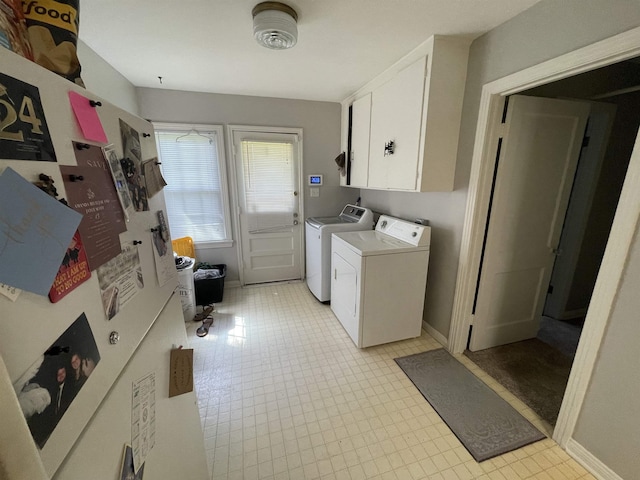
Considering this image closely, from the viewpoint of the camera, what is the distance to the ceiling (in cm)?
146

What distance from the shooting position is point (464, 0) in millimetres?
1393

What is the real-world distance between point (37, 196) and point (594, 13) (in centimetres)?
216

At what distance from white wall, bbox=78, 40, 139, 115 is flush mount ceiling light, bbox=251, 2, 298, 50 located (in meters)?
1.08

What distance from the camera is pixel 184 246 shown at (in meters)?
3.17

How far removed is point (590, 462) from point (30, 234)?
2372mm

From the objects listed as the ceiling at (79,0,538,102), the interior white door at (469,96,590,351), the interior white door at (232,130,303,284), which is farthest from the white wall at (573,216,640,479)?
the interior white door at (232,130,303,284)

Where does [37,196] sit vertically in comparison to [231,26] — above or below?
below

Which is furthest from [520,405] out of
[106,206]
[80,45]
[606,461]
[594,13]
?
[80,45]

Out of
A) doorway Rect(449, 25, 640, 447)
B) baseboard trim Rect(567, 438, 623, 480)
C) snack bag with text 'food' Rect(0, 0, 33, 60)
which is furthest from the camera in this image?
baseboard trim Rect(567, 438, 623, 480)

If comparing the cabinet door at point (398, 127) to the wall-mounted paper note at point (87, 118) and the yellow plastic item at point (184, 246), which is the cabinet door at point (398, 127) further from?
the yellow plastic item at point (184, 246)

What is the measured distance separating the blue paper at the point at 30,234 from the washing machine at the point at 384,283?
1.82m

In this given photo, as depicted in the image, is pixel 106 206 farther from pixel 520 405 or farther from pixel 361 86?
pixel 361 86

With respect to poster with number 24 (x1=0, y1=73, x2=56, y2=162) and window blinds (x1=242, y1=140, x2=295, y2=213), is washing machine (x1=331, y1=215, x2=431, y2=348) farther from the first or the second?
poster with number 24 (x1=0, y1=73, x2=56, y2=162)

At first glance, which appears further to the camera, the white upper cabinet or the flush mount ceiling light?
the white upper cabinet
